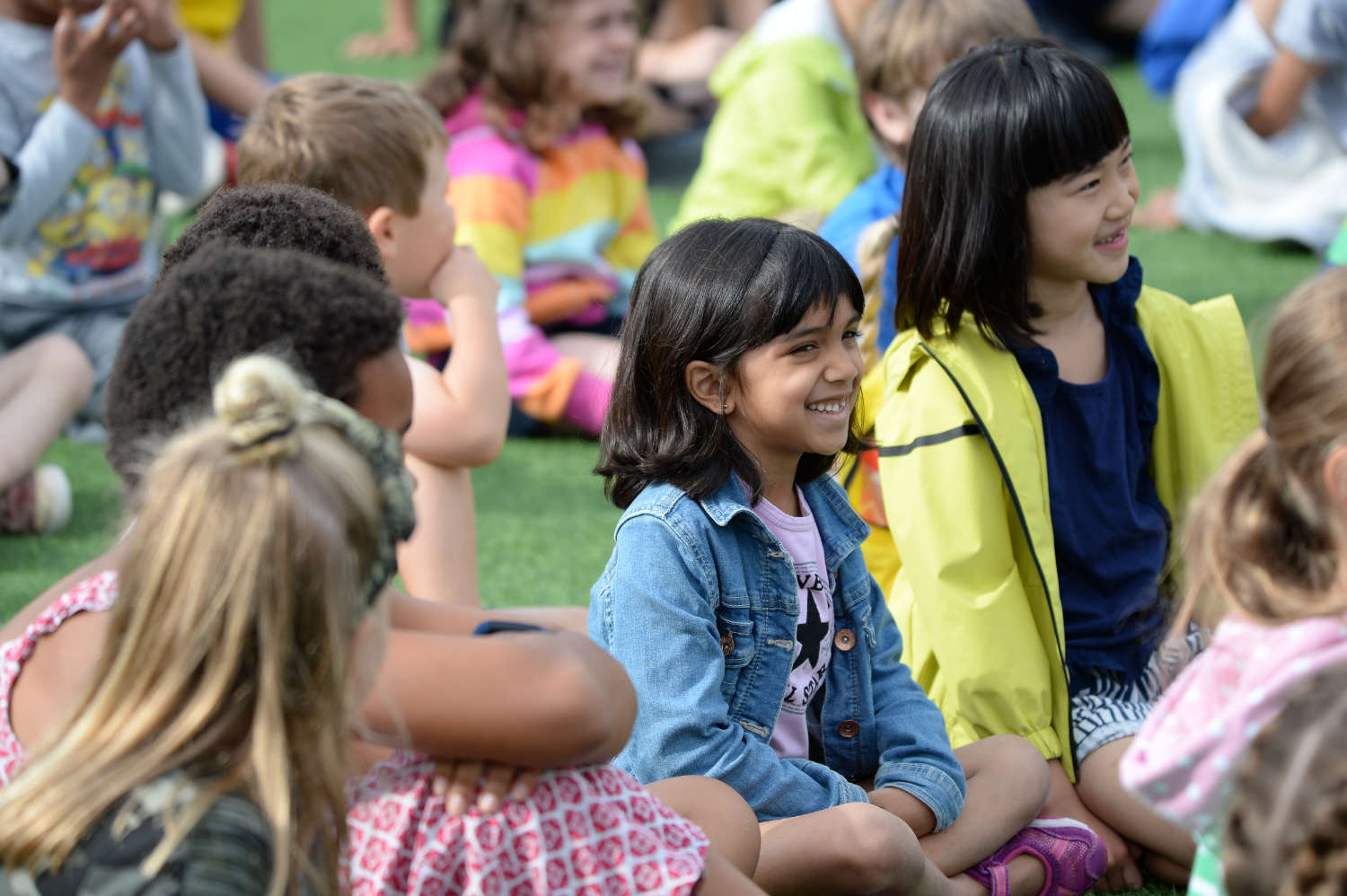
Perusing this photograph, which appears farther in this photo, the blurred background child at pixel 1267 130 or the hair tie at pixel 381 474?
the blurred background child at pixel 1267 130

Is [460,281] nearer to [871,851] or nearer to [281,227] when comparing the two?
[281,227]

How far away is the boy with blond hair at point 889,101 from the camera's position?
265 centimetres

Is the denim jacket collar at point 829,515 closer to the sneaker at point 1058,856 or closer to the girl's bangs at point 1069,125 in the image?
the sneaker at point 1058,856

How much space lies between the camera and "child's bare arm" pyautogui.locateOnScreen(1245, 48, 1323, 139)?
15.4ft

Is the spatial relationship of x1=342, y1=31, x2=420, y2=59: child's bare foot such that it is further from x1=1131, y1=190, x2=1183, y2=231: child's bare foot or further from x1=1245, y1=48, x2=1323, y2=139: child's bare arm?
x1=1245, y1=48, x2=1323, y2=139: child's bare arm

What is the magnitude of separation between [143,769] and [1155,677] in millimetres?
1571

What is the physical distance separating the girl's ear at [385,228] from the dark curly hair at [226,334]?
0.98 metres

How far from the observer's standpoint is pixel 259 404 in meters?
1.12

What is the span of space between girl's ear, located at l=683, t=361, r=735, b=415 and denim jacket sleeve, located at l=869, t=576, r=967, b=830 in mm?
332

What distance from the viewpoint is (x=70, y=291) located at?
136 inches

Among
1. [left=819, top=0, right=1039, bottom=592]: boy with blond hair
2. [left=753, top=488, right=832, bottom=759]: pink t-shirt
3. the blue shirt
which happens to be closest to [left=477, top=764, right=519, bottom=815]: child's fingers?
[left=753, top=488, right=832, bottom=759]: pink t-shirt

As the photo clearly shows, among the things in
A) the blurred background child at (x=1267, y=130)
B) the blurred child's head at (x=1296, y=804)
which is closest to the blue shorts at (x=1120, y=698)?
the blurred child's head at (x=1296, y=804)

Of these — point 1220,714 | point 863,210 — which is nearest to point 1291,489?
point 1220,714

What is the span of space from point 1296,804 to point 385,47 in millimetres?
6912
